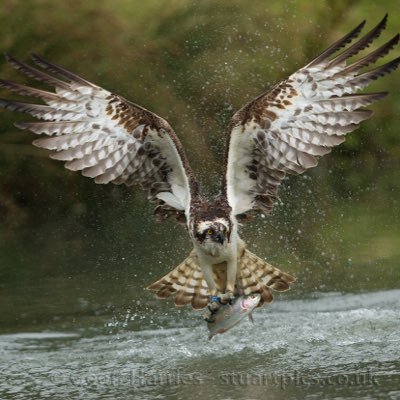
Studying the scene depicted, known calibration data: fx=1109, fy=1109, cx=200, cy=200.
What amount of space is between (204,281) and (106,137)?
1.49 m

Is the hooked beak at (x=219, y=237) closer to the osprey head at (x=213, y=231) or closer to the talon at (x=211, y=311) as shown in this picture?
the osprey head at (x=213, y=231)

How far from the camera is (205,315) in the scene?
890 cm

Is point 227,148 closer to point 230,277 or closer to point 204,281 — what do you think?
point 230,277

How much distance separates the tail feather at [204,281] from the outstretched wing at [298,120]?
0.52 meters

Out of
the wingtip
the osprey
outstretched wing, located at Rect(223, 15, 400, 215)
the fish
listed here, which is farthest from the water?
the wingtip

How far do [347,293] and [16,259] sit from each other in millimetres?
4942

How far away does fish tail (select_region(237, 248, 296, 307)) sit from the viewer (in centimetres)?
952

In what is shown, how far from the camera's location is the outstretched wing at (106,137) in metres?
9.16

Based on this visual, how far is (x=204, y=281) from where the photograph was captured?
951 cm

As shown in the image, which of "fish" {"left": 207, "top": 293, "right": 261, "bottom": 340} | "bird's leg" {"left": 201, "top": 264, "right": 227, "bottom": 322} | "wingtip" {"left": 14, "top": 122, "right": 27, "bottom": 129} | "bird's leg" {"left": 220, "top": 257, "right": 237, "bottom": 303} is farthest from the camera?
"bird's leg" {"left": 220, "top": 257, "right": 237, "bottom": 303}

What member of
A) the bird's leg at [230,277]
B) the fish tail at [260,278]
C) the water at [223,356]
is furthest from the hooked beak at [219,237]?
the water at [223,356]

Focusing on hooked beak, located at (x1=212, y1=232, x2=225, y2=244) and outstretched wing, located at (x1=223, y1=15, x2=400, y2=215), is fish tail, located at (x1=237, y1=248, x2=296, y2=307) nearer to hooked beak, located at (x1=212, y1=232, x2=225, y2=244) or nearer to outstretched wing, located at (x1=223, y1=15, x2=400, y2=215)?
outstretched wing, located at (x1=223, y1=15, x2=400, y2=215)

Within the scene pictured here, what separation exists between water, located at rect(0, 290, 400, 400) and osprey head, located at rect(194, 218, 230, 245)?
1.00 metres

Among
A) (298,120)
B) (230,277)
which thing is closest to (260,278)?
(230,277)
